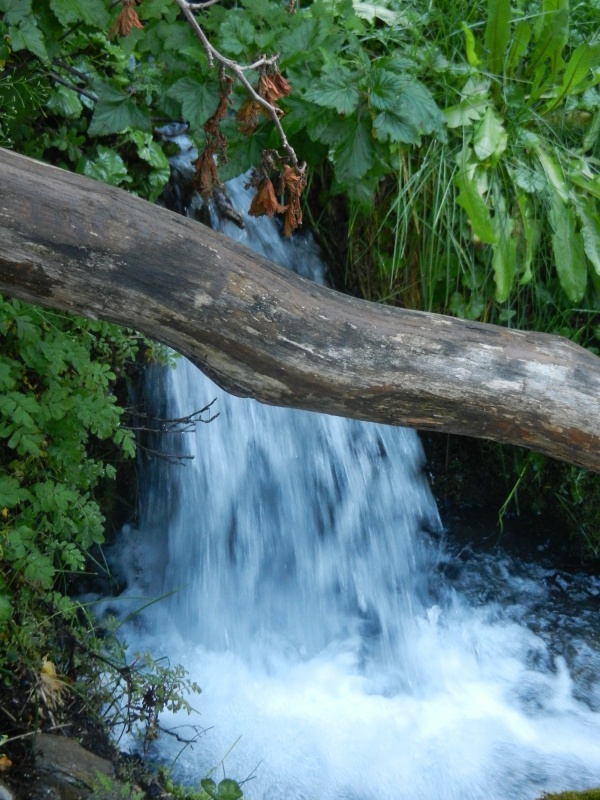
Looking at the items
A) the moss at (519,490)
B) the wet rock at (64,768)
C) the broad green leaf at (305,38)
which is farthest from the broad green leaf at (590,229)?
the wet rock at (64,768)

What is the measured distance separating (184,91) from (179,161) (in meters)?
1.18

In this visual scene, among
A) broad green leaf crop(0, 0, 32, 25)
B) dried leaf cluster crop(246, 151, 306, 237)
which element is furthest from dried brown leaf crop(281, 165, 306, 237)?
broad green leaf crop(0, 0, 32, 25)

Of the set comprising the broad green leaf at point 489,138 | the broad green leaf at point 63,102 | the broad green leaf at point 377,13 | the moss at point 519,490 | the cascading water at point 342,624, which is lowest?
the cascading water at point 342,624

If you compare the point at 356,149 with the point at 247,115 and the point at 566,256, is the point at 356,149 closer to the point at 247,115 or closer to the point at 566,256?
the point at 247,115

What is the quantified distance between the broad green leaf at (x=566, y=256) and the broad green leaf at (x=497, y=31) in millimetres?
671

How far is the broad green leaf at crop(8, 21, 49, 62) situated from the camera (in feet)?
7.39

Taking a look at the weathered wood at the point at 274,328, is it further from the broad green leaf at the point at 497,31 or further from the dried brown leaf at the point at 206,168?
the broad green leaf at the point at 497,31

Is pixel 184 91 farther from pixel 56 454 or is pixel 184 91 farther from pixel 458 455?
pixel 458 455

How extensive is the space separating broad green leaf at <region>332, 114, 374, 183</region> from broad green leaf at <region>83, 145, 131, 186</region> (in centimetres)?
79

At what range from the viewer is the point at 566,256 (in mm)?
3557

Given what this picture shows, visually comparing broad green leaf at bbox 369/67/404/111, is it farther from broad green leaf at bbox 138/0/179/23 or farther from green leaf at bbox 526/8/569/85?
green leaf at bbox 526/8/569/85

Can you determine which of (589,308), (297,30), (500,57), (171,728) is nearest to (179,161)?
(297,30)

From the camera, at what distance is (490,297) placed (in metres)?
3.72

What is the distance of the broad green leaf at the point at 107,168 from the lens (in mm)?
2889
